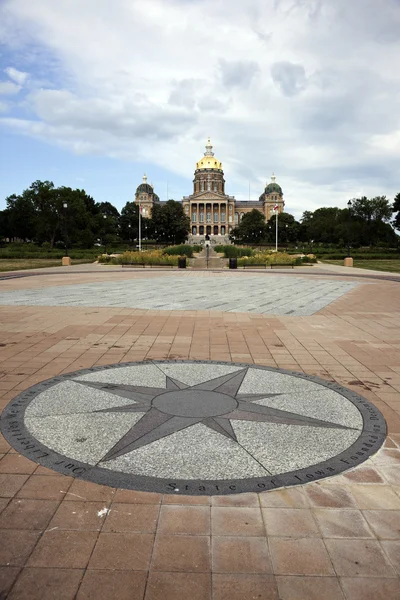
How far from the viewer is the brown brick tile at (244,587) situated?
2564 mm

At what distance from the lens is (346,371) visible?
286 inches

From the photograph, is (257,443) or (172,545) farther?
(257,443)

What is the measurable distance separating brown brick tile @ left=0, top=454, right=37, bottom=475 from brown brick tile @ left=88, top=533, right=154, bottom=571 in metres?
1.25

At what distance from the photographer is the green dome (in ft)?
534

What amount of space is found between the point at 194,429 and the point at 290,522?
1.71 meters

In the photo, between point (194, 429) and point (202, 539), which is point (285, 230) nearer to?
point (194, 429)

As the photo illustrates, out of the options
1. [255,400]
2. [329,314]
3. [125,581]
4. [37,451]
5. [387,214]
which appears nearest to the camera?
[125,581]

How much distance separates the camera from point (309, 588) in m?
2.63

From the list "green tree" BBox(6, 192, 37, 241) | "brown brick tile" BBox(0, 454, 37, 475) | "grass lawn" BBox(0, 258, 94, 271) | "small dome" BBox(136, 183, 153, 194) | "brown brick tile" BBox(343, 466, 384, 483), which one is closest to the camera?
"brown brick tile" BBox(343, 466, 384, 483)

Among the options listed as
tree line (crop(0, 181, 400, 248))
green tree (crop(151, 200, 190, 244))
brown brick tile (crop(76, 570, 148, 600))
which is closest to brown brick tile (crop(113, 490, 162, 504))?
brown brick tile (crop(76, 570, 148, 600))

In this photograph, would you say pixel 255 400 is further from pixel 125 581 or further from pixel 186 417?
pixel 125 581

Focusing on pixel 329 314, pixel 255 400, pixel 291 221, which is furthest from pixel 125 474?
pixel 291 221

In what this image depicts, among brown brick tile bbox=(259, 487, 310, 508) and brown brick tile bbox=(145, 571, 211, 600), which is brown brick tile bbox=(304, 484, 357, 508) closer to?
brown brick tile bbox=(259, 487, 310, 508)

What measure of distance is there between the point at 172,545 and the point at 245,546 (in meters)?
0.47
